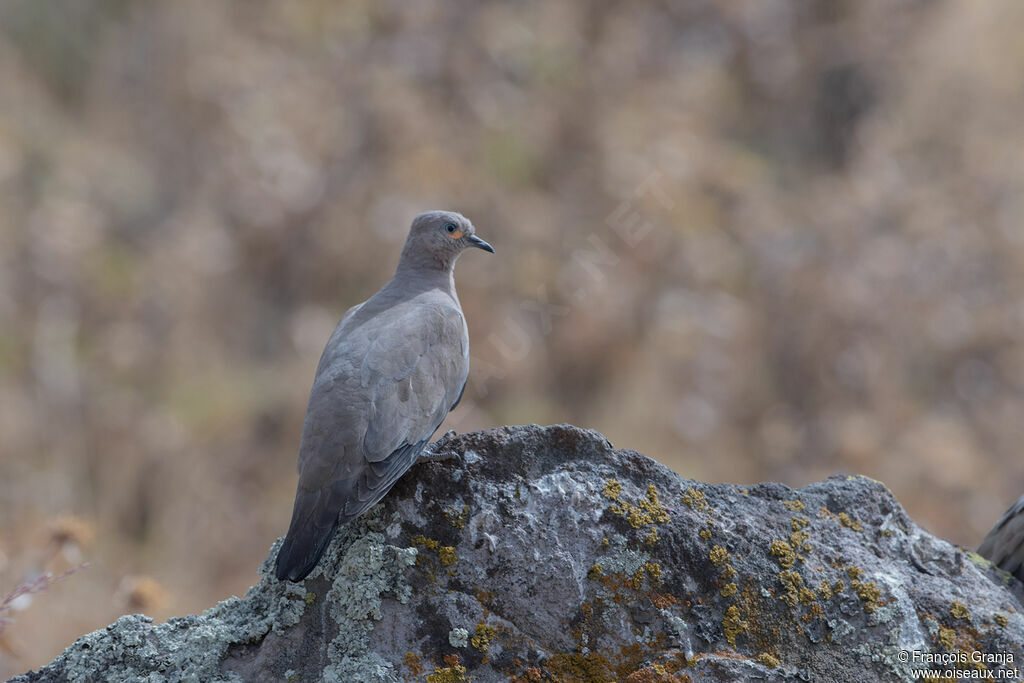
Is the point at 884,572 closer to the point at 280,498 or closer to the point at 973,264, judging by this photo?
the point at 280,498

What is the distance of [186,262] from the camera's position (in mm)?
7980

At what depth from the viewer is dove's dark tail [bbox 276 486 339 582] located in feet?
9.43

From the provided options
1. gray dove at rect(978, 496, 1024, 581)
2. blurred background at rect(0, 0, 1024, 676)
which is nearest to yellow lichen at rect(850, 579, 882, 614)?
gray dove at rect(978, 496, 1024, 581)

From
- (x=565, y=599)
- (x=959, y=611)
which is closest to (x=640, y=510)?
(x=565, y=599)

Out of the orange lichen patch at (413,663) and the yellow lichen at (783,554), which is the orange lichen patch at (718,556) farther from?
the orange lichen patch at (413,663)

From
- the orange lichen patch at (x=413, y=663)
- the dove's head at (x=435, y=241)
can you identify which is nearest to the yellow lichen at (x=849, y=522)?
the orange lichen patch at (x=413, y=663)

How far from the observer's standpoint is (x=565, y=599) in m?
2.91

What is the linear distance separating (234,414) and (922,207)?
618 cm

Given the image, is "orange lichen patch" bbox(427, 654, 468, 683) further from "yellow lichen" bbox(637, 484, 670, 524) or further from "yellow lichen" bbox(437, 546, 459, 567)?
"yellow lichen" bbox(637, 484, 670, 524)

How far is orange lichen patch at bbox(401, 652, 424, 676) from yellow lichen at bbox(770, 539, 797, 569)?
112cm

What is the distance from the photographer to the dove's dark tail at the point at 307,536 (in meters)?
2.87

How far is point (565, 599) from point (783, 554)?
69cm

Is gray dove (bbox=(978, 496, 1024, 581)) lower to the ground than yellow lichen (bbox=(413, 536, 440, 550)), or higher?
higher

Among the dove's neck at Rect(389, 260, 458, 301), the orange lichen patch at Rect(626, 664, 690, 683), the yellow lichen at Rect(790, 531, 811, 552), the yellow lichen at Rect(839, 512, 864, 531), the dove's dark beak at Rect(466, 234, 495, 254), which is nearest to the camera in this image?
the orange lichen patch at Rect(626, 664, 690, 683)
